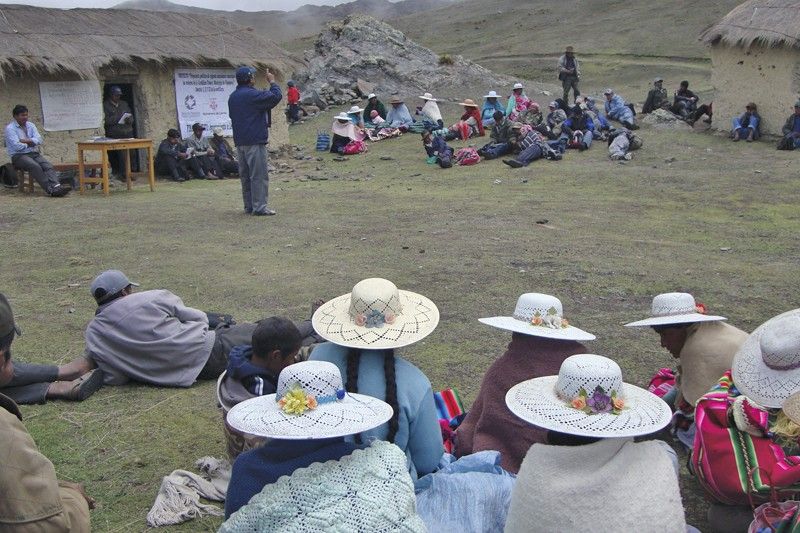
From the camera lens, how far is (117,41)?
1578cm

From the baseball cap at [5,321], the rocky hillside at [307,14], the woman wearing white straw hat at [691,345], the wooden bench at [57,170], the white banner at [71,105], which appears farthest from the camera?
the rocky hillside at [307,14]

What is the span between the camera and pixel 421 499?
130 inches

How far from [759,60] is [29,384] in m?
15.6

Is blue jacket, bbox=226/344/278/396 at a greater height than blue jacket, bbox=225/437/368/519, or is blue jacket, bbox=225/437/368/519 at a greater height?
blue jacket, bbox=225/437/368/519

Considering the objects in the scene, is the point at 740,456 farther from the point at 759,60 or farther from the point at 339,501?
the point at 759,60

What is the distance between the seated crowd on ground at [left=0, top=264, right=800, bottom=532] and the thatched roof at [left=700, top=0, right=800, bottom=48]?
527 inches

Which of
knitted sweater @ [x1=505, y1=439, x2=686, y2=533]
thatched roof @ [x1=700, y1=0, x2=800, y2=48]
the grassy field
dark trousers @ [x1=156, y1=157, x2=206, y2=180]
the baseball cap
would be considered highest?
thatched roof @ [x1=700, y1=0, x2=800, y2=48]

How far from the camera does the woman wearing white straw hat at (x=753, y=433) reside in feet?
10.6

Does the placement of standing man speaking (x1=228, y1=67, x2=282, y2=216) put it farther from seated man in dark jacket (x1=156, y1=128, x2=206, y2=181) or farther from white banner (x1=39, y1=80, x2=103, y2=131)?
white banner (x1=39, y1=80, x2=103, y2=131)

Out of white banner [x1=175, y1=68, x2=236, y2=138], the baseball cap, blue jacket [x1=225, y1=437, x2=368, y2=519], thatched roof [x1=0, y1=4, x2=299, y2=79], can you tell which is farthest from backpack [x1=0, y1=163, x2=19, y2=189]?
blue jacket [x1=225, y1=437, x2=368, y2=519]

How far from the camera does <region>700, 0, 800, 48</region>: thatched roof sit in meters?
16.0

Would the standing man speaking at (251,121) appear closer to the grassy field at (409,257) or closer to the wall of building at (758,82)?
the grassy field at (409,257)

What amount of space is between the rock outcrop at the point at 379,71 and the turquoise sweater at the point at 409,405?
22036mm

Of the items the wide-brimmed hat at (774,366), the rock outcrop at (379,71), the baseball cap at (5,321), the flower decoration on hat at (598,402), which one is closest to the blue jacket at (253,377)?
the baseball cap at (5,321)
